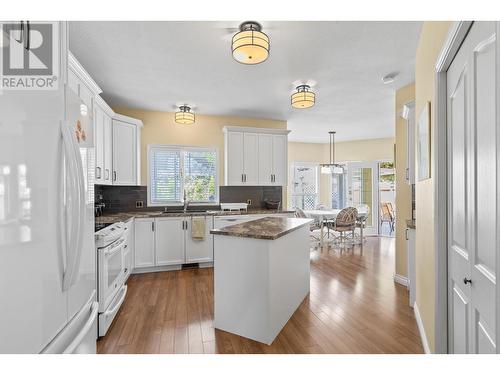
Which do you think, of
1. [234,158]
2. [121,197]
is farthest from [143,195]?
[234,158]

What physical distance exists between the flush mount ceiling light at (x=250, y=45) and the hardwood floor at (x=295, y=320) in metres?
2.36

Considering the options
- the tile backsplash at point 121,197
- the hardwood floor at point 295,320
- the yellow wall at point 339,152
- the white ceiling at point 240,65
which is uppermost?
the white ceiling at point 240,65

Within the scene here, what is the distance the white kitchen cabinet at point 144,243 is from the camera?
3.95 meters

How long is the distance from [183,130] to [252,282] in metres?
3.44

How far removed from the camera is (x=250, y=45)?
2096mm

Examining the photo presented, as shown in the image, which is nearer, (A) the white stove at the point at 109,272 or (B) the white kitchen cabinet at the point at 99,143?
(A) the white stove at the point at 109,272

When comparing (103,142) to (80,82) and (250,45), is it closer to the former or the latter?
(80,82)

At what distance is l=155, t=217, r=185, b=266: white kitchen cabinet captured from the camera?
160 inches

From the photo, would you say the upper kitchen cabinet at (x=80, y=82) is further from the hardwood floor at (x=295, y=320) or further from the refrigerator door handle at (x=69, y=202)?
the hardwood floor at (x=295, y=320)

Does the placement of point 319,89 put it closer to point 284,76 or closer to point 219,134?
point 284,76

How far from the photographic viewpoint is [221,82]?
11.4 ft

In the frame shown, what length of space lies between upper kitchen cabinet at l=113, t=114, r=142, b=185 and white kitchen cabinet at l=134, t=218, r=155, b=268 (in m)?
0.71

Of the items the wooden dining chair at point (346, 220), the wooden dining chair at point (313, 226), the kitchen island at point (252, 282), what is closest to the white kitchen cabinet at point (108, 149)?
the kitchen island at point (252, 282)

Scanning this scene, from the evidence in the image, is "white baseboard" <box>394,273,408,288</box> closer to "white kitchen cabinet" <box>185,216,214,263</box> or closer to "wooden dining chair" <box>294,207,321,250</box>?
"wooden dining chair" <box>294,207,321,250</box>
